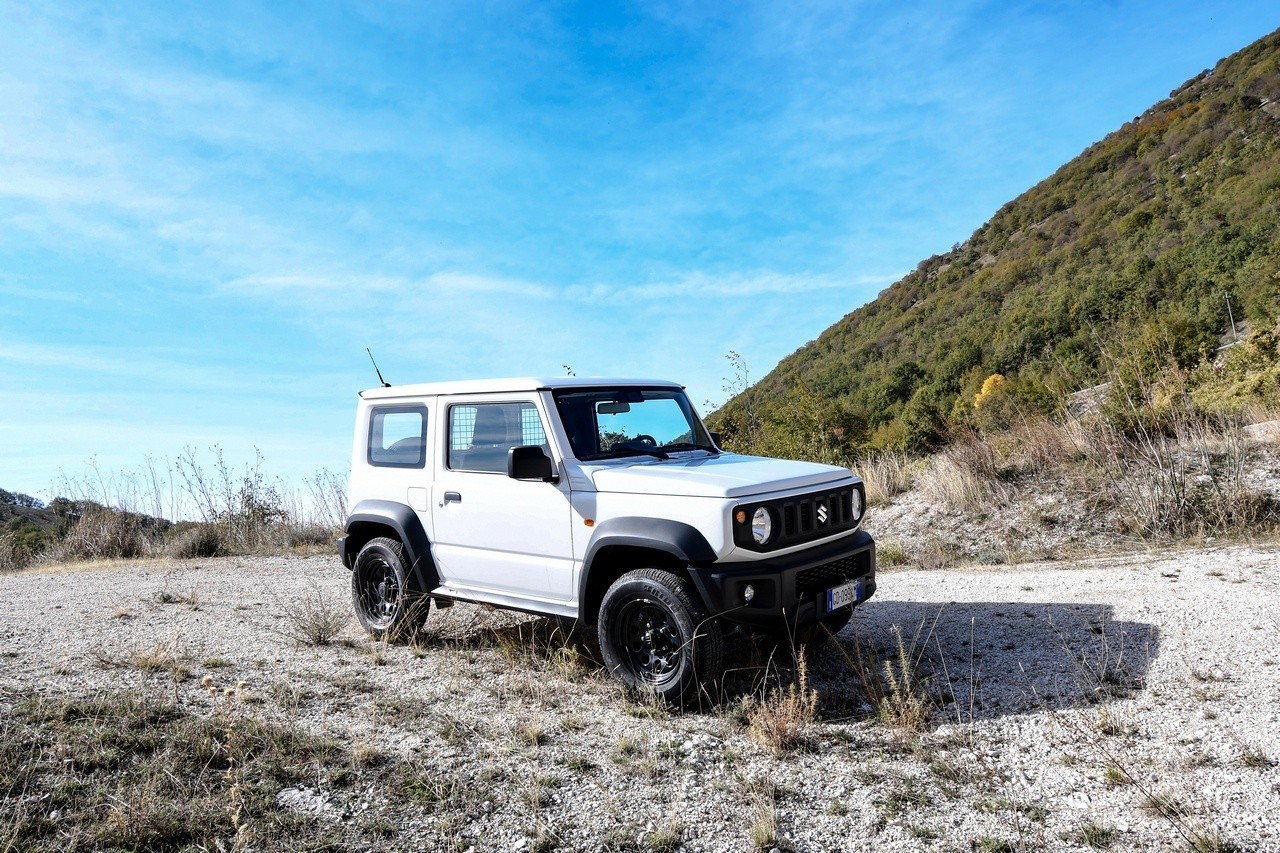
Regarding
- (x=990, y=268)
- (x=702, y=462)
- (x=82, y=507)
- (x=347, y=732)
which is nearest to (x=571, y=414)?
(x=702, y=462)

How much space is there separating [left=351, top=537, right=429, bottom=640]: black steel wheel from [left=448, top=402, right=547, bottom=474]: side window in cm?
100

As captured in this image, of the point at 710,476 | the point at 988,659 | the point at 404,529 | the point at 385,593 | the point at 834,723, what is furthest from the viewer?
the point at 385,593

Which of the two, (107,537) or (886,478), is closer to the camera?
(886,478)

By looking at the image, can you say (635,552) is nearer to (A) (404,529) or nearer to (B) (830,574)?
(B) (830,574)

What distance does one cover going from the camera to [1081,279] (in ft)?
188

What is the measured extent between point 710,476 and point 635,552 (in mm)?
662

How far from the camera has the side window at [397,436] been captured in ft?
20.4

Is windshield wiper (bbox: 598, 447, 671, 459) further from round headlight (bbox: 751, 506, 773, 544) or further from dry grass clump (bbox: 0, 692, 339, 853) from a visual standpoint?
dry grass clump (bbox: 0, 692, 339, 853)

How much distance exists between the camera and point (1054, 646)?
5395 mm

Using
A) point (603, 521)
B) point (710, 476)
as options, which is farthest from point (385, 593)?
point (710, 476)

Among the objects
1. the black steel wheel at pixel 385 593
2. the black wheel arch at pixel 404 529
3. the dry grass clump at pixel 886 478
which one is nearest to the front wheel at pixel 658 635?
the black wheel arch at pixel 404 529

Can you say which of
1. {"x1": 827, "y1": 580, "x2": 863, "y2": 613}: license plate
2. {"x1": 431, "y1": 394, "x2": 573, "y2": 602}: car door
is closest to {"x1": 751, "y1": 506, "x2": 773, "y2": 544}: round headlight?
{"x1": 827, "y1": 580, "x2": 863, "y2": 613}: license plate

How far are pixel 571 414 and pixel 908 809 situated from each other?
3.01 m

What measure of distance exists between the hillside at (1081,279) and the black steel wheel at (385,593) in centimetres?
976
